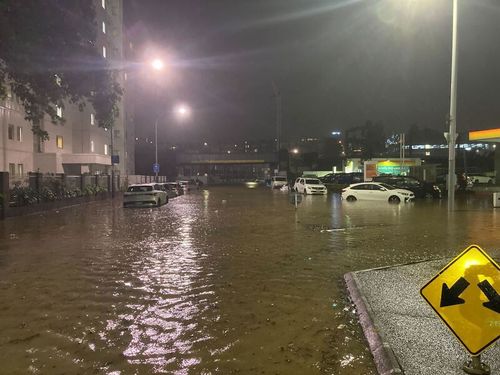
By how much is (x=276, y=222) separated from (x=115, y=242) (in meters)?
6.51

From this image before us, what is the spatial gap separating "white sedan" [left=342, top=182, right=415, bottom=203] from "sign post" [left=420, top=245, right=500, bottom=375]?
86.8 ft

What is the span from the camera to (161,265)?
9.59 m

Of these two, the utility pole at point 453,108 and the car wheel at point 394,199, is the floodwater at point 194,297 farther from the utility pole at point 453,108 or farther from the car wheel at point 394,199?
the car wheel at point 394,199

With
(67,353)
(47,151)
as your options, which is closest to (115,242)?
(67,353)

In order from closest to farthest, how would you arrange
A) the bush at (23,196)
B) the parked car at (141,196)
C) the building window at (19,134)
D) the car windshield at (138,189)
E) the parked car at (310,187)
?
1. the bush at (23,196)
2. the parked car at (141,196)
3. the car windshield at (138,189)
4. the building window at (19,134)
5. the parked car at (310,187)

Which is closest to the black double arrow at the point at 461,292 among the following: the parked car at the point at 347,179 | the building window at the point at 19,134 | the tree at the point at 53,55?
the tree at the point at 53,55

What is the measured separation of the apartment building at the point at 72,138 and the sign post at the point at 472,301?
74.7 ft

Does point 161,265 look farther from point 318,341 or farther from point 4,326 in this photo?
point 318,341

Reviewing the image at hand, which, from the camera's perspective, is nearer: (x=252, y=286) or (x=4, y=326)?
(x=4, y=326)

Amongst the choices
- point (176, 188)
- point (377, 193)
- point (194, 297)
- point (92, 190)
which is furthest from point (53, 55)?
point (176, 188)

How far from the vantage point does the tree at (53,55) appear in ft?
48.0

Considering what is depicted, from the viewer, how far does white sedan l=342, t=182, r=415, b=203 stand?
2959 cm

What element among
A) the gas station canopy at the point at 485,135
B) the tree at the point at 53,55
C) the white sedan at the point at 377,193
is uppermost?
the tree at the point at 53,55

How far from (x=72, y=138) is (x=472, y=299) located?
4763cm
